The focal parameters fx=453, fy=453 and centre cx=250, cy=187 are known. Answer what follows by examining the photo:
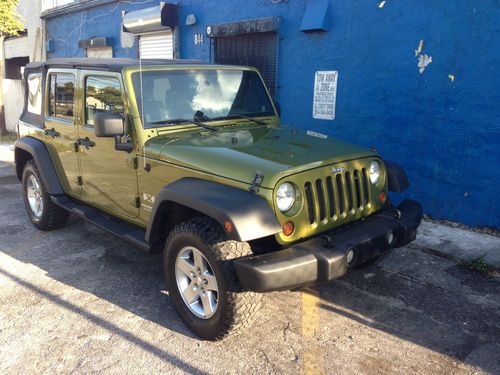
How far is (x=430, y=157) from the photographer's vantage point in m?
5.80

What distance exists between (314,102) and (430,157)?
2045 millimetres

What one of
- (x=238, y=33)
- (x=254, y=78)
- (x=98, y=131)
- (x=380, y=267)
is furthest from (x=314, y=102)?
(x=98, y=131)

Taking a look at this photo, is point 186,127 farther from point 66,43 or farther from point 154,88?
point 66,43

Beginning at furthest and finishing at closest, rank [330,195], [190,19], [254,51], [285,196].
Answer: [190,19], [254,51], [330,195], [285,196]

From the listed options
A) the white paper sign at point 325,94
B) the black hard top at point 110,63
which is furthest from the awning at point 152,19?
the black hard top at point 110,63

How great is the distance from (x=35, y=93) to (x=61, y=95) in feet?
2.65

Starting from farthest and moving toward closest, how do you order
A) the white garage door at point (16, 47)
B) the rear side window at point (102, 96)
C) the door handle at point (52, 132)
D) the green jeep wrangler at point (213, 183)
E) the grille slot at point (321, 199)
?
1. the white garage door at point (16, 47)
2. the door handle at point (52, 132)
3. the rear side window at point (102, 96)
4. the grille slot at point (321, 199)
5. the green jeep wrangler at point (213, 183)

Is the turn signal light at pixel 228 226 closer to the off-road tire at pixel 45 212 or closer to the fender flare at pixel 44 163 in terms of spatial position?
the fender flare at pixel 44 163

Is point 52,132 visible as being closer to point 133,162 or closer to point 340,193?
point 133,162

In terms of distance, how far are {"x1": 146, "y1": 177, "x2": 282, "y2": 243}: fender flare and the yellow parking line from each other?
3.02 ft

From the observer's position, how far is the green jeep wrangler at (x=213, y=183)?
2867mm

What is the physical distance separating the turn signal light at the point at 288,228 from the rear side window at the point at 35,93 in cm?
361

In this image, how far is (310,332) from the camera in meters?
3.31

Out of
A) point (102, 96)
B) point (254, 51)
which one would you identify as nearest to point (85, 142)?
point (102, 96)
